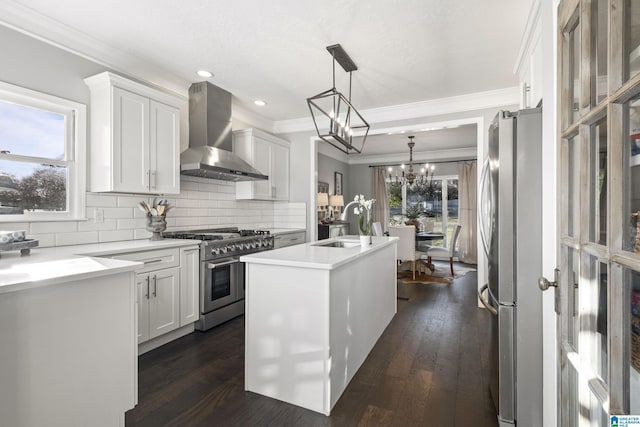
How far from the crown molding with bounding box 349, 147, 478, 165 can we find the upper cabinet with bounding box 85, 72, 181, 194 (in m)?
5.71

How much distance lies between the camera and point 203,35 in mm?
2607

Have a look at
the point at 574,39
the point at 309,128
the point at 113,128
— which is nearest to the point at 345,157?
the point at 309,128

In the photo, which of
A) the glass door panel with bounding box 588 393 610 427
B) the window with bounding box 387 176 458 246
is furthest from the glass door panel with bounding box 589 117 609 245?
the window with bounding box 387 176 458 246

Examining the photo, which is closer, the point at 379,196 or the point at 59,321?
the point at 59,321

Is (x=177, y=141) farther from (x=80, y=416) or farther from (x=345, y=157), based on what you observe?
(x=345, y=157)

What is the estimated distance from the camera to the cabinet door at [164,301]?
8.65 ft

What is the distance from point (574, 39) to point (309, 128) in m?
4.25

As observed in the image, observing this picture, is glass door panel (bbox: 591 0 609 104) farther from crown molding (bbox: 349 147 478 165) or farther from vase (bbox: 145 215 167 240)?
crown molding (bbox: 349 147 478 165)

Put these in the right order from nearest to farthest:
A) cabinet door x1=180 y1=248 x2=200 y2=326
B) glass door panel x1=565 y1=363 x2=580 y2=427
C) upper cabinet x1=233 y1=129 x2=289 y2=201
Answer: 1. glass door panel x1=565 y1=363 x2=580 y2=427
2. cabinet door x1=180 y1=248 x2=200 y2=326
3. upper cabinet x1=233 y1=129 x2=289 y2=201

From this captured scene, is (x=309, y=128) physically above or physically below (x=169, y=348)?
above

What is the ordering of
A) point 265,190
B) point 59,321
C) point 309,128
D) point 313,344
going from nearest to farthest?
point 59,321
point 313,344
point 265,190
point 309,128

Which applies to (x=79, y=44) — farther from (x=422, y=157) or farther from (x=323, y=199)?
(x=422, y=157)

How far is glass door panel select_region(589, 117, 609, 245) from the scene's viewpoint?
769 mm

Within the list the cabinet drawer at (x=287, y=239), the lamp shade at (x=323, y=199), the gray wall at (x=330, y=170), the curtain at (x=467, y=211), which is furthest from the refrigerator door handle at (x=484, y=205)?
the curtain at (x=467, y=211)
